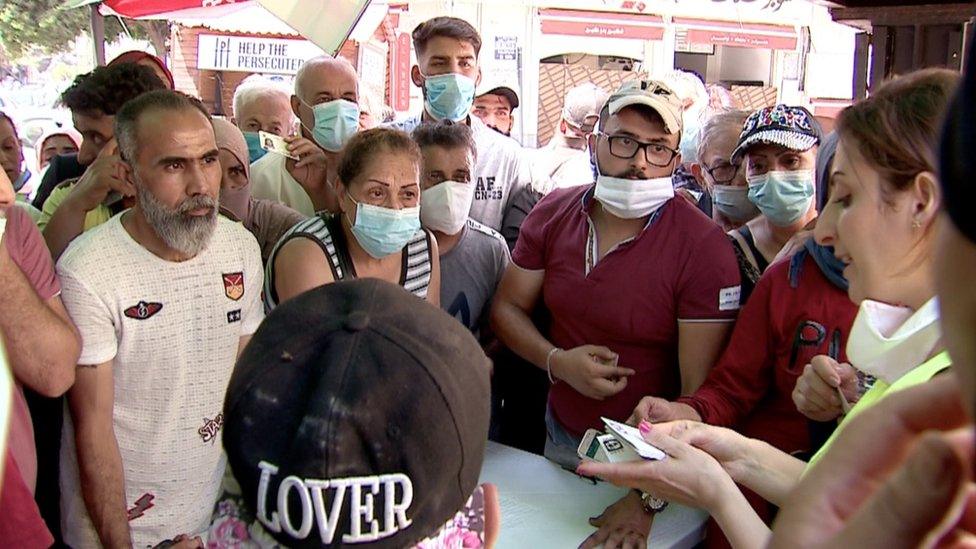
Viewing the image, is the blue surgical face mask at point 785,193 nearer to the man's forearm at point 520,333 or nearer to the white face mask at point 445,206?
the man's forearm at point 520,333

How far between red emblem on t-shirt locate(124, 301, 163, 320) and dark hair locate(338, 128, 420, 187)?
79 cm

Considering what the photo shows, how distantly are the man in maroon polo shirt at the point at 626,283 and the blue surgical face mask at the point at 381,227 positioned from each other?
450mm

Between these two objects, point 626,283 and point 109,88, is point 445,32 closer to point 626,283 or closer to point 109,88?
point 109,88

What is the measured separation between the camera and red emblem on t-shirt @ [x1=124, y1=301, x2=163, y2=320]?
2186 mm

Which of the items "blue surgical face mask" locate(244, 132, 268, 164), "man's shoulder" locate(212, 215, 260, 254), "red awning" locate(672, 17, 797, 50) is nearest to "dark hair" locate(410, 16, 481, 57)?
"blue surgical face mask" locate(244, 132, 268, 164)

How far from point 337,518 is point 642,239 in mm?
1877

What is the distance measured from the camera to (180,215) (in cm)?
231

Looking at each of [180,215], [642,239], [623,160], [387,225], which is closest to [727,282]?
[642,239]

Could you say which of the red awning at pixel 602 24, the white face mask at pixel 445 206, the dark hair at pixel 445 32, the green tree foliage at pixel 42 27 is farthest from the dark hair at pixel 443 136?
the green tree foliage at pixel 42 27

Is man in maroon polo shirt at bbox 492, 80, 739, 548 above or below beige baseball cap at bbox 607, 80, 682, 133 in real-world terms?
below

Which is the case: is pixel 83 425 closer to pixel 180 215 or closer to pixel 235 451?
pixel 180 215

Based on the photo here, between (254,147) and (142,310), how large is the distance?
75.5 inches

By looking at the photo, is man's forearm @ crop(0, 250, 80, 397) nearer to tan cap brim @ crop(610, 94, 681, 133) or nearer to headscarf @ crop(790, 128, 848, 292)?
tan cap brim @ crop(610, 94, 681, 133)

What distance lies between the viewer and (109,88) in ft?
9.79
